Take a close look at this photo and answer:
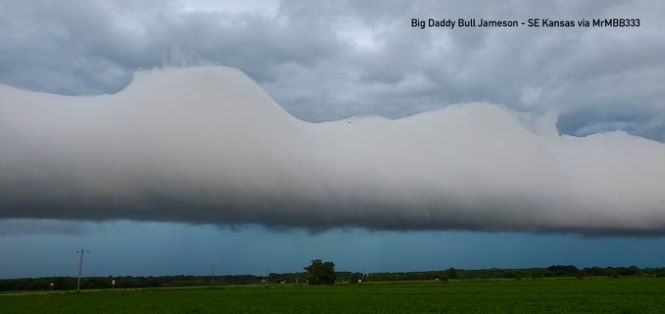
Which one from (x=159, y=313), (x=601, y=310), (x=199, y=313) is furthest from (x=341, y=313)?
(x=601, y=310)

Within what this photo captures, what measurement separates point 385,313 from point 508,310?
14031 mm

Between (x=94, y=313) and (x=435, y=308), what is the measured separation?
39968 mm

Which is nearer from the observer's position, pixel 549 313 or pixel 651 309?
pixel 549 313

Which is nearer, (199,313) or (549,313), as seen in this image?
(549,313)

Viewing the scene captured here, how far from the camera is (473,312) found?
6069 centimetres

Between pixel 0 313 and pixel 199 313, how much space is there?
24296 millimetres

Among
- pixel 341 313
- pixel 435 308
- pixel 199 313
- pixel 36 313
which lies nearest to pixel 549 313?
pixel 435 308

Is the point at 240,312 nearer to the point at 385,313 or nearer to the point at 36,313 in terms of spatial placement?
the point at 385,313

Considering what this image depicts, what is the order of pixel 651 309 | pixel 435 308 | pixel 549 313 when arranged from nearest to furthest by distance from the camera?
pixel 549 313
pixel 651 309
pixel 435 308

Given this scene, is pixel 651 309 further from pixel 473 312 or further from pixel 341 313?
pixel 341 313

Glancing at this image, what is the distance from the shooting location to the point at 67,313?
68188 mm

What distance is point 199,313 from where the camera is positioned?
2584 inches

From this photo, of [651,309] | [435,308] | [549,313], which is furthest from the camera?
[435,308]

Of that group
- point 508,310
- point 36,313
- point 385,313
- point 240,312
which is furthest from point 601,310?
point 36,313
